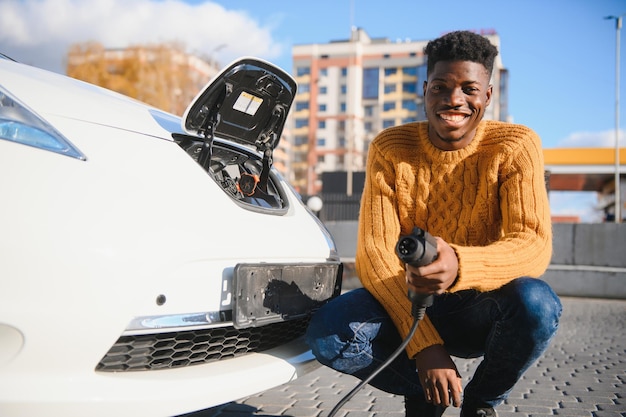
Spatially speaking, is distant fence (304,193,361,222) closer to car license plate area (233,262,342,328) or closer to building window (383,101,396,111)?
→ car license plate area (233,262,342,328)

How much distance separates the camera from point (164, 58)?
132 feet

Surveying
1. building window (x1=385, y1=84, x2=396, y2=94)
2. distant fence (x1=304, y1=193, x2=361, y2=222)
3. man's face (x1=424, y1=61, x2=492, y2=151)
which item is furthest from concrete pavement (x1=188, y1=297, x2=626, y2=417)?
building window (x1=385, y1=84, x2=396, y2=94)

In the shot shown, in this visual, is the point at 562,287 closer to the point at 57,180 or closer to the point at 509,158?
the point at 509,158

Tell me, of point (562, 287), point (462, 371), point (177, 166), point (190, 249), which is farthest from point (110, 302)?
point (562, 287)

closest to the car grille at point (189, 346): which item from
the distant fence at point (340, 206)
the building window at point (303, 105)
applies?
the distant fence at point (340, 206)

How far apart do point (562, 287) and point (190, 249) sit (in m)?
7.97

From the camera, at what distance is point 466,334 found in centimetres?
202

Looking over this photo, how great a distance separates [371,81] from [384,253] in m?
78.4

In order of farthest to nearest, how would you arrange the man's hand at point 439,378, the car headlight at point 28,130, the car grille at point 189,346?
the man's hand at point 439,378
the car grille at point 189,346
the car headlight at point 28,130

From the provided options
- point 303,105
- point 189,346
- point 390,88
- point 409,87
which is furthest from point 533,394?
point 303,105

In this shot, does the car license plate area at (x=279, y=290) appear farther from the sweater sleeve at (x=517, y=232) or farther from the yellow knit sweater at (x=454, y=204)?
the sweater sleeve at (x=517, y=232)

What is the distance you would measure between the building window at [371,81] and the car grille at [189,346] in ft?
255

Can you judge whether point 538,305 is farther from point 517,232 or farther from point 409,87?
point 409,87

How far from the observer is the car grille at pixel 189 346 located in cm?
162
